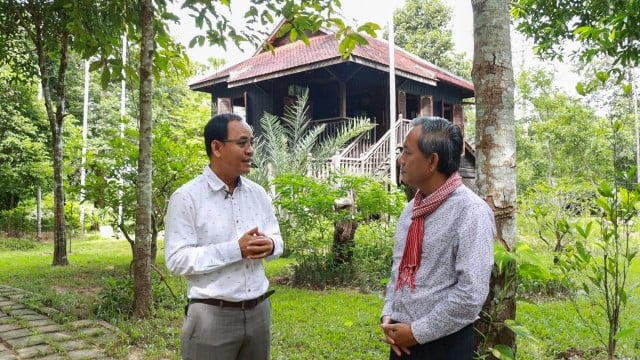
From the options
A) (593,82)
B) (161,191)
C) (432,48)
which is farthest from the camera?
(432,48)

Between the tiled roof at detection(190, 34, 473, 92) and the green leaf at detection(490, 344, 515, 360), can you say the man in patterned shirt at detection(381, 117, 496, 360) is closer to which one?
the green leaf at detection(490, 344, 515, 360)

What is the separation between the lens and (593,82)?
110 inches

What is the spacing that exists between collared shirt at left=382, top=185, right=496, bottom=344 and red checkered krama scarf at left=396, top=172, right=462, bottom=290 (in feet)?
0.06

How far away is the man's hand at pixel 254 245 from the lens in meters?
1.96

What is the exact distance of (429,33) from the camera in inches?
1029

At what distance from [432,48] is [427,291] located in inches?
1032

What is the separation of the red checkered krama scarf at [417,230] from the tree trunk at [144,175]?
3.34 meters

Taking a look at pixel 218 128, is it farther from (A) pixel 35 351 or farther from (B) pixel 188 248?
(A) pixel 35 351

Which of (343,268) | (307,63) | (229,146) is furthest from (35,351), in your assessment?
(307,63)

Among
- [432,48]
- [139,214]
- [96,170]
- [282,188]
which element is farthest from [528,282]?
[432,48]

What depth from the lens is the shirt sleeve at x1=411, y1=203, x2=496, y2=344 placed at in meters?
1.65

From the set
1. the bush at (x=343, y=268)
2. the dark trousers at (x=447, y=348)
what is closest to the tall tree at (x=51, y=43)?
the bush at (x=343, y=268)

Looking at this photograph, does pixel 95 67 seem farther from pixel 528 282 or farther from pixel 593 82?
pixel 528 282

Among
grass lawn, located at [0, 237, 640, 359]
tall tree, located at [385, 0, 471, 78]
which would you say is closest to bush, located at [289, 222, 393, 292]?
grass lawn, located at [0, 237, 640, 359]
